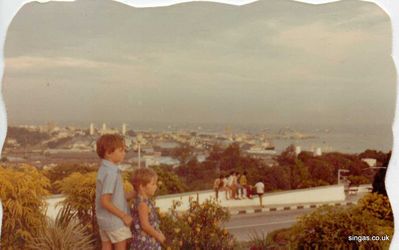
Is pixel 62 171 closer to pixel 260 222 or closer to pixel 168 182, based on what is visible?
pixel 168 182

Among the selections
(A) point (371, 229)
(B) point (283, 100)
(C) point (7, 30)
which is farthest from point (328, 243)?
(C) point (7, 30)

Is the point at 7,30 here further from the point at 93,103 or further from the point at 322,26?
the point at 322,26

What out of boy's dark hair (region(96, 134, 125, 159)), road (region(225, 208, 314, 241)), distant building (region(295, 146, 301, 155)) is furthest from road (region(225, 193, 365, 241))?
boy's dark hair (region(96, 134, 125, 159))

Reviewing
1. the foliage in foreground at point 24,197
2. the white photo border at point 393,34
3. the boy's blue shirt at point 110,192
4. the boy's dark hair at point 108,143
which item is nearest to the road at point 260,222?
the white photo border at point 393,34

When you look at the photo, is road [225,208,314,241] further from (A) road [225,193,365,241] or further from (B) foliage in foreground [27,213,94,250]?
(B) foliage in foreground [27,213,94,250]

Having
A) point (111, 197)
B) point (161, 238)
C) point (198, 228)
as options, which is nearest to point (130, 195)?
point (111, 197)

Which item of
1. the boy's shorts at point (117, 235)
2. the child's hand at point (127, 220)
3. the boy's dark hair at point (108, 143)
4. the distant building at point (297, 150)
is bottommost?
the boy's shorts at point (117, 235)

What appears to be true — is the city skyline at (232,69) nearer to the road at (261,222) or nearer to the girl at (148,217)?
the girl at (148,217)
